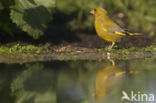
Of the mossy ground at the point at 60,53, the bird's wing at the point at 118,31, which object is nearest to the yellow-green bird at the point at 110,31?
the bird's wing at the point at 118,31

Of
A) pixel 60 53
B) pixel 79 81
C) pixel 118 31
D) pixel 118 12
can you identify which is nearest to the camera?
pixel 79 81

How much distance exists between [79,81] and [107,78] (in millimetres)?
386

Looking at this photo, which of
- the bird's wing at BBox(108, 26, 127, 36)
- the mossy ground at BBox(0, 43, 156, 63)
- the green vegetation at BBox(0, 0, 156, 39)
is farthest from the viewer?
the green vegetation at BBox(0, 0, 156, 39)

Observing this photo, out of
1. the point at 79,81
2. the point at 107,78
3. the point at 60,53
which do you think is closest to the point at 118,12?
the point at 60,53

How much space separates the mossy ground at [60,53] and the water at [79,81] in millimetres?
451

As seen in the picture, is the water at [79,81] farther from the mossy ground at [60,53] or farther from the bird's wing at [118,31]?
the bird's wing at [118,31]

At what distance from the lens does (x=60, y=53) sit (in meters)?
7.12

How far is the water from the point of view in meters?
4.19

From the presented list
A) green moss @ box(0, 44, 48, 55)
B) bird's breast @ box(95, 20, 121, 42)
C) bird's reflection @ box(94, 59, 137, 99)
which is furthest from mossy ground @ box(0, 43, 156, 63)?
bird's reflection @ box(94, 59, 137, 99)

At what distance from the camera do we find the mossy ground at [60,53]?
6.71m

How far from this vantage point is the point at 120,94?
4.24m

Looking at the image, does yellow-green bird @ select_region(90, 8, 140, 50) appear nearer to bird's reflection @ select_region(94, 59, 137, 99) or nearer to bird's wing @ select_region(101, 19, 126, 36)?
bird's wing @ select_region(101, 19, 126, 36)

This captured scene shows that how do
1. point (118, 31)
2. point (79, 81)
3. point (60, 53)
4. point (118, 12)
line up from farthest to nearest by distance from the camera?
point (118, 12)
point (118, 31)
point (60, 53)
point (79, 81)

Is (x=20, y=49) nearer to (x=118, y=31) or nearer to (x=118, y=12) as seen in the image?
(x=118, y=31)
